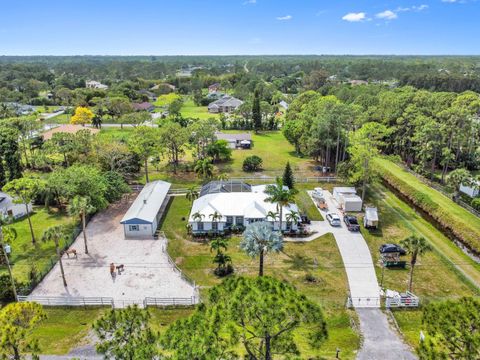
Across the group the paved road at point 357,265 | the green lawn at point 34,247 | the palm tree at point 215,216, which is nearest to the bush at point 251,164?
the paved road at point 357,265

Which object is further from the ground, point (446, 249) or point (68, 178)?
point (68, 178)

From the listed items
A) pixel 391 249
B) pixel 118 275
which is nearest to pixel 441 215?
pixel 391 249

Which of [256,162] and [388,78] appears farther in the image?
[388,78]

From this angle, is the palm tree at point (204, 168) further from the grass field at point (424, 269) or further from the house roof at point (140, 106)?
the house roof at point (140, 106)

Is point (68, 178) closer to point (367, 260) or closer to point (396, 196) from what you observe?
point (367, 260)

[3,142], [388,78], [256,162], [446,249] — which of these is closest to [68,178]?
[3,142]

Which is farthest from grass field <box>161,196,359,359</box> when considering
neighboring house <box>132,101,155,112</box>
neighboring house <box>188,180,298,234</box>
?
neighboring house <box>132,101,155,112</box>

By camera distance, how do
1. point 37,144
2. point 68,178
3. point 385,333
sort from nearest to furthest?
point 385,333 < point 68,178 < point 37,144

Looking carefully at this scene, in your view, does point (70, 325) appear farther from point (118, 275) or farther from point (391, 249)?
point (391, 249)
